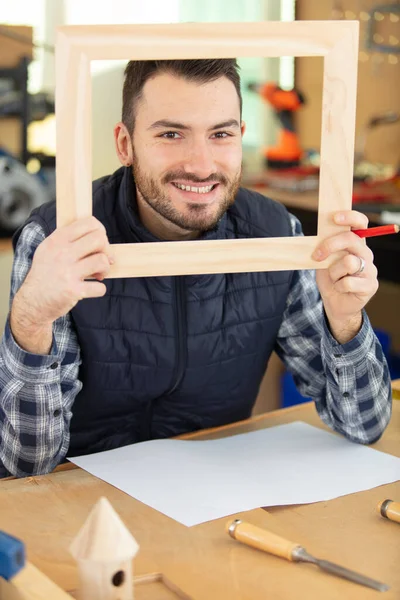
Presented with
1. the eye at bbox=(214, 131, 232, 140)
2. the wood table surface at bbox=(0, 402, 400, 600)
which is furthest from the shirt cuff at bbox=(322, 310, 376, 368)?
the eye at bbox=(214, 131, 232, 140)

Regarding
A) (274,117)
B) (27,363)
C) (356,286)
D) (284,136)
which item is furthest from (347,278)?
(274,117)

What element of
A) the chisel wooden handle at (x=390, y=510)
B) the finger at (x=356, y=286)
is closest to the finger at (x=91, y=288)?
the finger at (x=356, y=286)

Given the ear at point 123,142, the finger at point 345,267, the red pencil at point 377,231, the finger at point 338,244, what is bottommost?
the finger at point 345,267

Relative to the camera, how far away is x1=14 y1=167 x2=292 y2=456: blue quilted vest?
4.66 ft

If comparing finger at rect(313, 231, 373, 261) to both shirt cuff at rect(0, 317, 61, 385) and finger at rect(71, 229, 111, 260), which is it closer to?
finger at rect(71, 229, 111, 260)

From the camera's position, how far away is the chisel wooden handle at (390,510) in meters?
1.07

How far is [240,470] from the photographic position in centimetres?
124

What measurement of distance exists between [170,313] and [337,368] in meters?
0.29

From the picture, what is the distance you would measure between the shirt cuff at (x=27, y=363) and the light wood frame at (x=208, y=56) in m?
0.19

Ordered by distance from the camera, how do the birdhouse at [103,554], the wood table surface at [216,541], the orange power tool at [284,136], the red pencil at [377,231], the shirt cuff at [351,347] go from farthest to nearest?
the orange power tool at [284,136]
the shirt cuff at [351,347]
the red pencil at [377,231]
the wood table surface at [216,541]
the birdhouse at [103,554]

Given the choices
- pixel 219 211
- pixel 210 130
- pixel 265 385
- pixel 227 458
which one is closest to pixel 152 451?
pixel 227 458

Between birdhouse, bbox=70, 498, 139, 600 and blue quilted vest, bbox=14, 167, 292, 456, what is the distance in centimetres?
64

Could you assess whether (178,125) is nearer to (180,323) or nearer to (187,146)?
(187,146)

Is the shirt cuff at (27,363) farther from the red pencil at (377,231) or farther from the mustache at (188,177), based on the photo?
the red pencil at (377,231)
